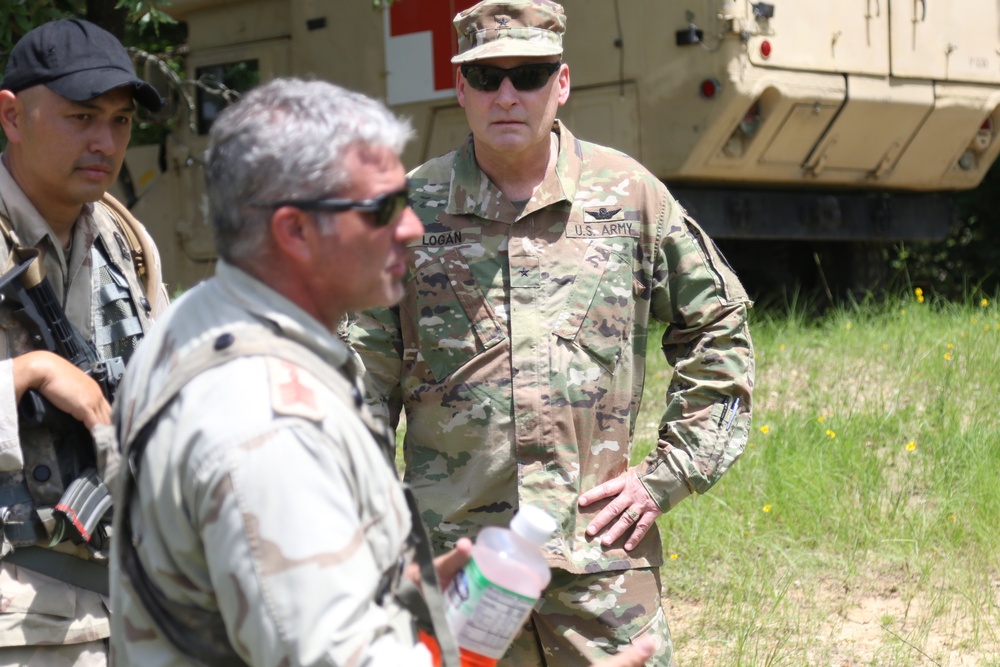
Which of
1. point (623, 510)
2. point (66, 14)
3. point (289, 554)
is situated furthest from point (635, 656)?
point (66, 14)

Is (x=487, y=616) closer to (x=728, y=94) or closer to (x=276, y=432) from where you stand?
(x=276, y=432)

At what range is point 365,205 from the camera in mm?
1523

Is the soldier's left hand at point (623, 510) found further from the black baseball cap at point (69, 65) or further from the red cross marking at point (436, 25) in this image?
the red cross marking at point (436, 25)

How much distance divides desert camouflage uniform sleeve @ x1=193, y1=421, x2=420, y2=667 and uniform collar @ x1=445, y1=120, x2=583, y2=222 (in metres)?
1.41

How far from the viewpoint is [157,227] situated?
873cm

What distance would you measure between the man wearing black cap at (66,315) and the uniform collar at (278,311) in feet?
2.23

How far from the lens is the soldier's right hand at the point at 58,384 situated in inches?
86.0

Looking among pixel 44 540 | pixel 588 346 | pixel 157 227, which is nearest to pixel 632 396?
pixel 588 346

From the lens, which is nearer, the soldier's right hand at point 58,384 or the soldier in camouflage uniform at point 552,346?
the soldier's right hand at point 58,384

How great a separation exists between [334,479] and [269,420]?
0.30 ft

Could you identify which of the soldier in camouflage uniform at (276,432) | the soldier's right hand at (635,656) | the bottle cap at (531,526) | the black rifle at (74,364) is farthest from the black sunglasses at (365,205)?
the black rifle at (74,364)

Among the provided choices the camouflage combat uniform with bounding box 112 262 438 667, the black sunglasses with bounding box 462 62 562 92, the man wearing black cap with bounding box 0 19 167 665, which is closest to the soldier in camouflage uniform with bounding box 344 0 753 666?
the black sunglasses with bounding box 462 62 562 92

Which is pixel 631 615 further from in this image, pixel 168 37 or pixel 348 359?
pixel 168 37

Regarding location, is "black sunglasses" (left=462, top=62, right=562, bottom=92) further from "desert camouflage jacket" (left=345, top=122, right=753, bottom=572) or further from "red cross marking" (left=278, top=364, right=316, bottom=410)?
"red cross marking" (left=278, top=364, right=316, bottom=410)
